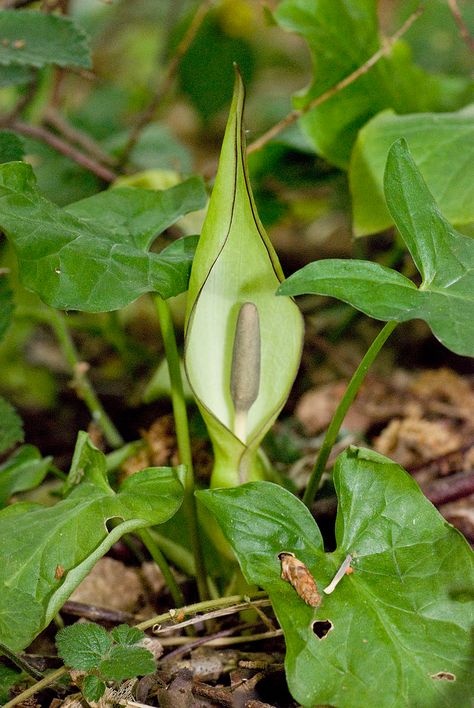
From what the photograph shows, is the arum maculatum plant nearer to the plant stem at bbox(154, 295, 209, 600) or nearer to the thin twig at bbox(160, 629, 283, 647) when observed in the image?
the plant stem at bbox(154, 295, 209, 600)

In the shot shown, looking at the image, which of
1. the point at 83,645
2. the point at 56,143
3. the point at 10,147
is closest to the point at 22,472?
the point at 83,645

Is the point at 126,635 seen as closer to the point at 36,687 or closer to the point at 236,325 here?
the point at 36,687

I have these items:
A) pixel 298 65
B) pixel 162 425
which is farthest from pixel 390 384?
pixel 298 65

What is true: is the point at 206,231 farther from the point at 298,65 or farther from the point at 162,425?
the point at 298,65

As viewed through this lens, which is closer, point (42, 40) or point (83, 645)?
point (83, 645)

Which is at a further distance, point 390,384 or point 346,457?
point 390,384

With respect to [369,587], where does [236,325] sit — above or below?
above

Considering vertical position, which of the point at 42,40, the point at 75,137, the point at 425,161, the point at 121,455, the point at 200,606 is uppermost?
the point at 42,40
